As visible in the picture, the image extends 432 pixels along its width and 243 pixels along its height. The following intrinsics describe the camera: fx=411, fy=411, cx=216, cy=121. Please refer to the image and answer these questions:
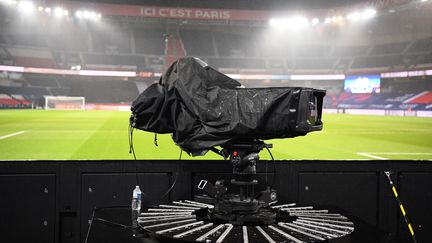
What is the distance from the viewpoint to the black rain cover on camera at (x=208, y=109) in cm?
199

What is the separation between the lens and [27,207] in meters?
3.10

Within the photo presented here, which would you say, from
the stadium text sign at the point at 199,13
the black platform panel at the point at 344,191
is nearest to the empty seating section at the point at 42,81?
the stadium text sign at the point at 199,13

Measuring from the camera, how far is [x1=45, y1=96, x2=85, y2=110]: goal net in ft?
84.7

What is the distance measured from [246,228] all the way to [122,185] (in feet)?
4.67

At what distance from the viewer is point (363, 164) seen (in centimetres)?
337

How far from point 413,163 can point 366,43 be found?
1084 inches

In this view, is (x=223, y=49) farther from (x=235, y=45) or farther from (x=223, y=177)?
(x=223, y=177)

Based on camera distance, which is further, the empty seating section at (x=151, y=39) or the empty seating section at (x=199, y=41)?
the empty seating section at (x=151, y=39)

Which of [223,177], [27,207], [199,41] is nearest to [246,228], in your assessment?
[223,177]

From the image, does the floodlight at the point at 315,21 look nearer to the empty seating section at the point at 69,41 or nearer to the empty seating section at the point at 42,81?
the empty seating section at the point at 69,41

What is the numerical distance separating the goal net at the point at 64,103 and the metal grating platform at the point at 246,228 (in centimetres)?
2458

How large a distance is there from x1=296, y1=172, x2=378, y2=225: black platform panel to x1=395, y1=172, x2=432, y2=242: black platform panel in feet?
0.82

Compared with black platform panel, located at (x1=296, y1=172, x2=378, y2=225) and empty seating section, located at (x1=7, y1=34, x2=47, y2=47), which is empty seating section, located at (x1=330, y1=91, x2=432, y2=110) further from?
black platform panel, located at (x1=296, y1=172, x2=378, y2=225)

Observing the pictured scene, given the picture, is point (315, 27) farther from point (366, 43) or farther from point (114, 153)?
point (114, 153)
